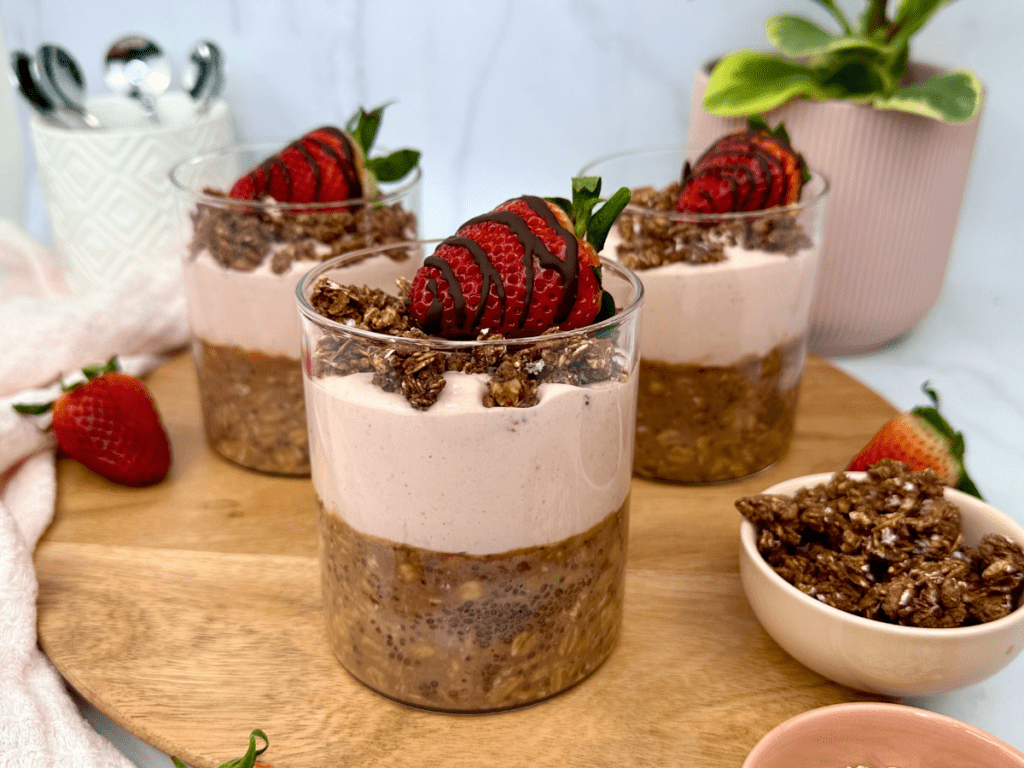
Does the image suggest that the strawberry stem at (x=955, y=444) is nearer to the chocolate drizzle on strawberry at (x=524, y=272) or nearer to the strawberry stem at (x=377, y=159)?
the chocolate drizzle on strawberry at (x=524, y=272)

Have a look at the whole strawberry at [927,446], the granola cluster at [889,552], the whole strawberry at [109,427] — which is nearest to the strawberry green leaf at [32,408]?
the whole strawberry at [109,427]

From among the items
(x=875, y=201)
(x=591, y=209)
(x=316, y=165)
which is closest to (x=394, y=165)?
(x=316, y=165)

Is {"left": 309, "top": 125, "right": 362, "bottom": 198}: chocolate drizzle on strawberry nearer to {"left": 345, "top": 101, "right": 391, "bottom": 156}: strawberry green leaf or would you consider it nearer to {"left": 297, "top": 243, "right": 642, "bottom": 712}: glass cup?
{"left": 345, "top": 101, "right": 391, "bottom": 156}: strawberry green leaf

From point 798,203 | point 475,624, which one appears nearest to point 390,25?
point 798,203

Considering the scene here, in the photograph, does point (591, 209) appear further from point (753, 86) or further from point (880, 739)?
point (753, 86)

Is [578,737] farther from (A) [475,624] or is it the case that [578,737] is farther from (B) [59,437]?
(B) [59,437]
